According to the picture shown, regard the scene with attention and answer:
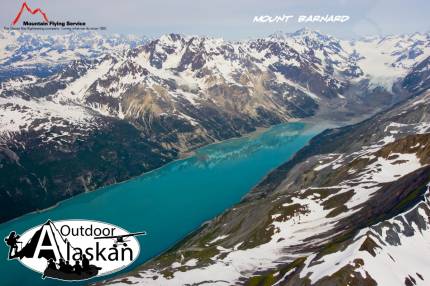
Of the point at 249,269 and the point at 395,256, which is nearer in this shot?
the point at 395,256

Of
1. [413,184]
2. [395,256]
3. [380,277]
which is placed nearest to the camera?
[380,277]

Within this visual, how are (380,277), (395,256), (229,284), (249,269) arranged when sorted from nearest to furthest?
(380,277)
(395,256)
(229,284)
(249,269)

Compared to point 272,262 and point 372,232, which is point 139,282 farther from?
point 372,232

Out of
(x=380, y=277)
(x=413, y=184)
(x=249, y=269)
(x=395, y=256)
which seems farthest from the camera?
(x=413, y=184)

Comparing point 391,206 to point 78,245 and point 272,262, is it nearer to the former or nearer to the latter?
point 272,262

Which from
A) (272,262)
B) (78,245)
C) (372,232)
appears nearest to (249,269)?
(272,262)

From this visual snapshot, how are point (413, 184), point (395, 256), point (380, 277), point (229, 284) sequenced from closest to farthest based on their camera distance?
1. point (380, 277)
2. point (395, 256)
3. point (229, 284)
4. point (413, 184)

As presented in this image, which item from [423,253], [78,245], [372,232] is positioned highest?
[78,245]

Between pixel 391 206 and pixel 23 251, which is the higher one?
pixel 23 251

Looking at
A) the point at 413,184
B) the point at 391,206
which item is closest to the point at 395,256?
the point at 391,206
